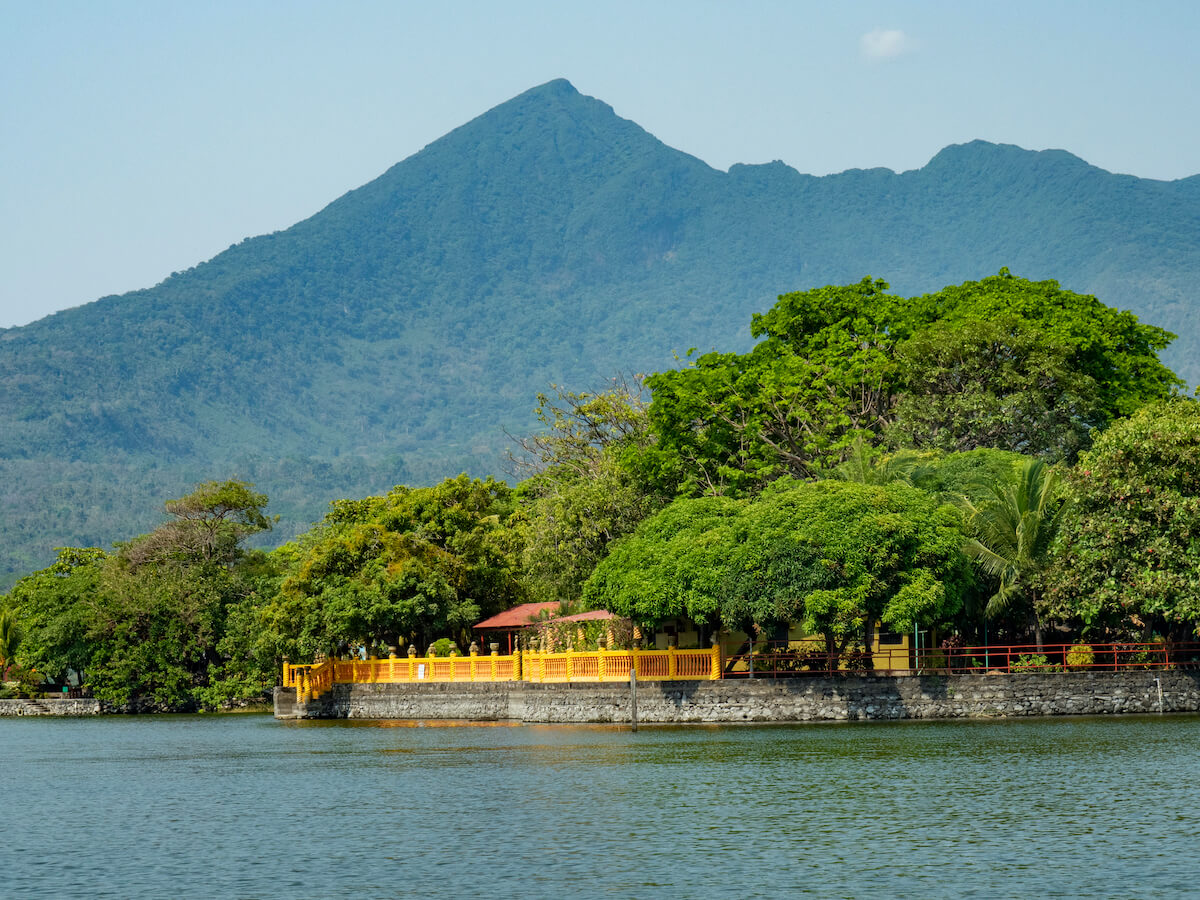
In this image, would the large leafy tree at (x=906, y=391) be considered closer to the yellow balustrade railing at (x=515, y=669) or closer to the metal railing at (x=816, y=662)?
the metal railing at (x=816, y=662)

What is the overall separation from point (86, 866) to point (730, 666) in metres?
26.5

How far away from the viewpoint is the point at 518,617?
192ft

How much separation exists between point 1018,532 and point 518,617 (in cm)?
2178

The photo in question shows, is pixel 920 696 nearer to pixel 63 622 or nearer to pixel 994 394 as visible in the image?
pixel 994 394

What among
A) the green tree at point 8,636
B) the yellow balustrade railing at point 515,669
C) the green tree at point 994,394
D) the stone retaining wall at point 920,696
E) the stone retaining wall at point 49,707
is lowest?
the stone retaining wall at point 49,707

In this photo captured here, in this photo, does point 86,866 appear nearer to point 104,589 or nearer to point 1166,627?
point 1166,627

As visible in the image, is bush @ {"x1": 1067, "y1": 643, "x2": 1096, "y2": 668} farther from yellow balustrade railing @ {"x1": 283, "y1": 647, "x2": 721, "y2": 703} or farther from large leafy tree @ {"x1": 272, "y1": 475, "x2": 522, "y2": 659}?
large leafy tree @ {"x1": 272, "y1": 475, "x2": 522, "y2": 659}

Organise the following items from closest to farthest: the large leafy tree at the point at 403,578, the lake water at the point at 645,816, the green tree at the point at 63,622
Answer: the lake water at the point at 645,816
the large leafy tree at the point at 403,578
the green tree at the point at 63,622

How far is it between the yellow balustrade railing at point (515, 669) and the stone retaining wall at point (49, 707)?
19.5 meters

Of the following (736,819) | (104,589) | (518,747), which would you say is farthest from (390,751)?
(104,589)

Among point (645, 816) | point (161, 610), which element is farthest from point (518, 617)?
point (645, 816)

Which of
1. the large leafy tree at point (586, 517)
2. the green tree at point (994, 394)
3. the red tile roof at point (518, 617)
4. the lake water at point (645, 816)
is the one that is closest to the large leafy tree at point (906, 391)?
the green tree at point (994, 394)

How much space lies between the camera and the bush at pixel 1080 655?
42969mm

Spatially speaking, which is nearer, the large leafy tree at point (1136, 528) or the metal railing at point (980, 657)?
the large leafy tree at point (1136, 528)
